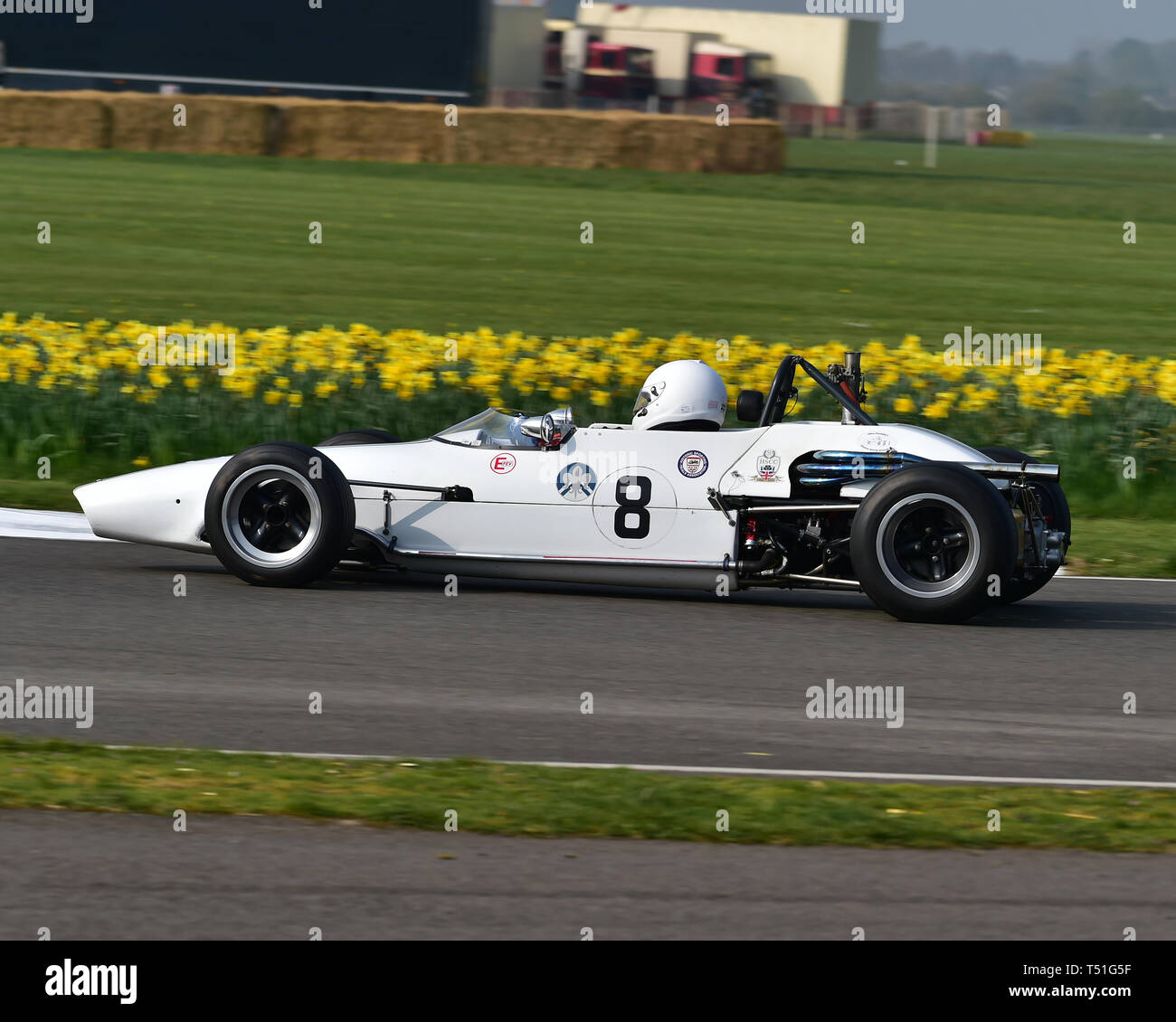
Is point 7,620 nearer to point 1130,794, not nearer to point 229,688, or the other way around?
point 229,688

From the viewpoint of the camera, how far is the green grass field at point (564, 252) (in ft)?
73.3

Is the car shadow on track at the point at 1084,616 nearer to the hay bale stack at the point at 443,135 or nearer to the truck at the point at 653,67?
the hay bale stack at the point at 443,135

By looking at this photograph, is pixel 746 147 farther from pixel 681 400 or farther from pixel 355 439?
pixel 681 400

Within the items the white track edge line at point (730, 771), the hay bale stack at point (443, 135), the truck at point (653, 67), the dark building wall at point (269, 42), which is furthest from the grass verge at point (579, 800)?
the truck at point (653, 67)

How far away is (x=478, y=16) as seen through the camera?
5828 cm

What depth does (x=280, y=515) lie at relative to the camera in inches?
349

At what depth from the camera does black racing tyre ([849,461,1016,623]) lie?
8219 mm

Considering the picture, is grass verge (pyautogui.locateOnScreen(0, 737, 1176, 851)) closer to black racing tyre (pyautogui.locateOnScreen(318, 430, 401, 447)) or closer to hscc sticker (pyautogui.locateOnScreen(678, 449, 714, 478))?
hscc sticker (pyautogui.locateOnScreen(678, 449, 714, 478))

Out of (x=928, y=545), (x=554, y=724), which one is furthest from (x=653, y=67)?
Answer: (x=554, y=724)

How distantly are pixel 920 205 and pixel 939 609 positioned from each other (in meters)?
30.2

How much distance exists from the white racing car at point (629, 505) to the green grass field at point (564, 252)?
11647mm

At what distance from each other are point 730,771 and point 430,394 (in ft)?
22.5

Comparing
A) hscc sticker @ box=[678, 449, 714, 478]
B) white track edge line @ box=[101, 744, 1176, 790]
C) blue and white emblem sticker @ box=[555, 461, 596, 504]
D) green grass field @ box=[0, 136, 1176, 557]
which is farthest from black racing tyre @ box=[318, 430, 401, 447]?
white track edge line @ box=[101, 744, 1176, 790]
